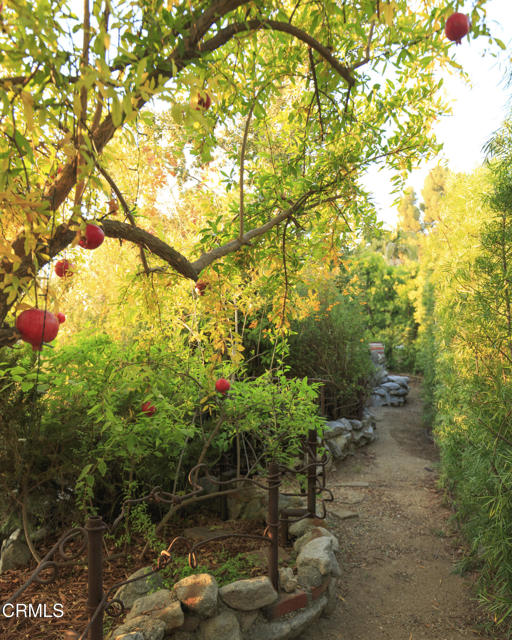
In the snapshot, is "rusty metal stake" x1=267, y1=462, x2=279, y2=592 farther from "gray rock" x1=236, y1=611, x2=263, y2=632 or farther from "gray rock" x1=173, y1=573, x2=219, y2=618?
"gray rock" x1=173, y1=573, x2=219, y2=618

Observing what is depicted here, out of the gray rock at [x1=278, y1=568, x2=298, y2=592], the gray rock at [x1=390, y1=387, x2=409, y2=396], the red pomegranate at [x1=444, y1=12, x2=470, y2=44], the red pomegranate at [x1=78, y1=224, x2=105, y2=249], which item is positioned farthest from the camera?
the gray rock at [x1=390, y1=387, x2=409, y2=396]

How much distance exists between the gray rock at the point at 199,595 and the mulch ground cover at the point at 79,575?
0.34 meters

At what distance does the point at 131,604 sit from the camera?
2273 millimetres

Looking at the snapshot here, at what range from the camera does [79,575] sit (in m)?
2.62

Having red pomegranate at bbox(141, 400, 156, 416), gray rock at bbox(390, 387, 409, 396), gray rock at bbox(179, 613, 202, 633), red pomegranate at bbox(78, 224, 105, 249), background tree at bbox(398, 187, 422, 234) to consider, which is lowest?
gray rock at bbox(179, 613, 202, 633)

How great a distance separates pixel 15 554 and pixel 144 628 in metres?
1.26

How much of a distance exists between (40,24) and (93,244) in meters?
0.66

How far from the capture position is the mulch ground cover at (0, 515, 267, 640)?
84.5 inches

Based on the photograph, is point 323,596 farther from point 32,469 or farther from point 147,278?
point 147,278

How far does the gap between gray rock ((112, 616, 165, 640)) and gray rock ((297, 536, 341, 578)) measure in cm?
103

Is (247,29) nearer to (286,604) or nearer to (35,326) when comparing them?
(35,326)

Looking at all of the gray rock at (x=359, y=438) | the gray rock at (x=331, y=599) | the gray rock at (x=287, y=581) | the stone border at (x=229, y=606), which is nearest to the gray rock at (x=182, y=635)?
the stone border at (x=229, y=606)

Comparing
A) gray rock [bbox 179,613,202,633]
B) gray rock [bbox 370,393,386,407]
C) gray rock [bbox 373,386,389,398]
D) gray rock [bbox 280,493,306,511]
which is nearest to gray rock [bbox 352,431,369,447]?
gray rock [bbox 370,393,386,407]
